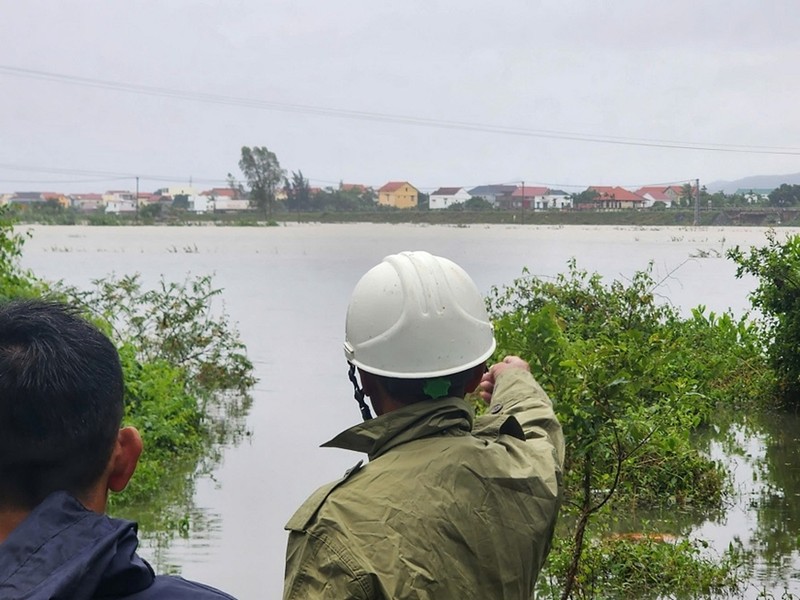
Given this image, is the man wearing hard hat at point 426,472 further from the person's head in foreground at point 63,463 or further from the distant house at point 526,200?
the distant house at point 526,200

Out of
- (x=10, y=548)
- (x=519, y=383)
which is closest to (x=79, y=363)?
(x=10, y=548)

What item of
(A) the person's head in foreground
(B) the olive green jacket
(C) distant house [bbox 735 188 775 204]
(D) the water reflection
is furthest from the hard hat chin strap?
(C) distant house [bbox 735 188 775 204]

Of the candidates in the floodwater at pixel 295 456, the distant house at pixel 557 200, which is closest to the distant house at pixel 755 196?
the floodwater at pixel 295 456

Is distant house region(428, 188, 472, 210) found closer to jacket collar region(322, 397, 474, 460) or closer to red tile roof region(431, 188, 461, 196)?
red tile roof region(431, 188, 461, 196)

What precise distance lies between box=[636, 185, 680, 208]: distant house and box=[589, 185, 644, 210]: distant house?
40 cm

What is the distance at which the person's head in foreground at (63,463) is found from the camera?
163 centimetres

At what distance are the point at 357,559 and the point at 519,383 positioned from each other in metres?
1.00

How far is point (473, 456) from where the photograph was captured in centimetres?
246

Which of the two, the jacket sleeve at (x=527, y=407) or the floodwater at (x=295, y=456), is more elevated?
the jacket sleeve at (x=527, y=407)

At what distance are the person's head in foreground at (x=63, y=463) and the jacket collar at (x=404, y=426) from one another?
0.72 m

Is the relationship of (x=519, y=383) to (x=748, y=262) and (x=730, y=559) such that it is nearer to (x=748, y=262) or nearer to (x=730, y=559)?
(x=730, y=559)

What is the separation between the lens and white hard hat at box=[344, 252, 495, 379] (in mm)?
2695

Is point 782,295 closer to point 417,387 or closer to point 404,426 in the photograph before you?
point 417,387

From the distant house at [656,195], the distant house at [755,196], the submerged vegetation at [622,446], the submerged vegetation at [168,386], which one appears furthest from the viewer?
the distant house at [656,195]
